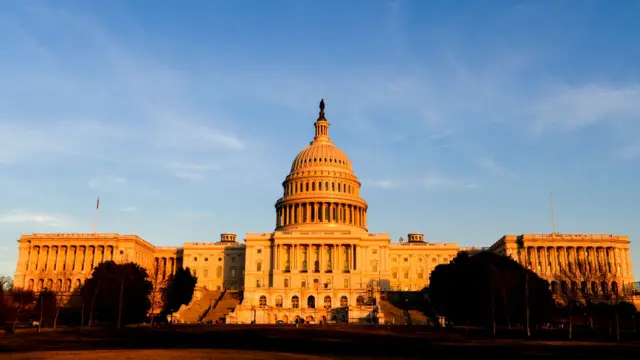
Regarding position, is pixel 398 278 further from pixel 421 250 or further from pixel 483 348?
pixel 483 348

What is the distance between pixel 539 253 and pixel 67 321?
98.8m

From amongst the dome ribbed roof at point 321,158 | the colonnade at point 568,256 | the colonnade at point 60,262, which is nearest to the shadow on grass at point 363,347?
the colonnade at point 568,256

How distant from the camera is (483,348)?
1820 inches

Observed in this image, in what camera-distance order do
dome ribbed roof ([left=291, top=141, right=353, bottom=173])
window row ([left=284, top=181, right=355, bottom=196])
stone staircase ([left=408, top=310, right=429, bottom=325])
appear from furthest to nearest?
dome ribbed roof ([left=291, top=141, right=353, bottom=173]) < window row ([left=284, top=181, right=355, bottom=196]) < stone staircase ([left=408, top=310, right=429, bottom=325])

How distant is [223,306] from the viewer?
11394 centimetres

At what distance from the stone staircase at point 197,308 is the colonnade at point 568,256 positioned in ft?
225

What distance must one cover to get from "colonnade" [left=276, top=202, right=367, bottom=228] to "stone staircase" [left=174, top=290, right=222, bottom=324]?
35937 mm

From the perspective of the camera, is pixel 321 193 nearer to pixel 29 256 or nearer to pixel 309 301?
pixel 309 301

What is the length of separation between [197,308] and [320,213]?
50303 millimetres

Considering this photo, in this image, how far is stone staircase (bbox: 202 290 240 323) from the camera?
347 feet

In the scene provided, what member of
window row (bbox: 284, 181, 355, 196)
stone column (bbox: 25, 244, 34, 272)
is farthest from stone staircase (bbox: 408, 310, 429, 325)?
stone column (bbox: 25, 244, 34, 272)

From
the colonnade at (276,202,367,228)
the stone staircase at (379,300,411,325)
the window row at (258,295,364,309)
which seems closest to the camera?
the stone staircase at (379,300,411,325)

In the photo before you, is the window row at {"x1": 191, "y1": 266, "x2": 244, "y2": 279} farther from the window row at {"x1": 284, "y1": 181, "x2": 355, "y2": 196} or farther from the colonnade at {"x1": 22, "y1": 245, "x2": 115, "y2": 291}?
the window row at {"x1": 284, "y1": 181, "x2": 355, "y2": 196}

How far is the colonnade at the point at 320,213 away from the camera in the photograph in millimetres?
153250
